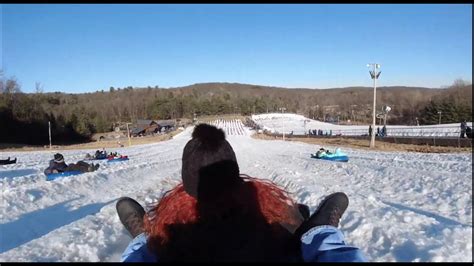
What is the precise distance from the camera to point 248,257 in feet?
6.08

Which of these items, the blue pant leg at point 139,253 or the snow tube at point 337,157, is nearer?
the blue pant leg at point 139,253

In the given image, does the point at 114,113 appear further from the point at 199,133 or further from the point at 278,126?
the point at 199,133

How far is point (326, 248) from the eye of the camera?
212cm

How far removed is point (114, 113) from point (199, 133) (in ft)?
423

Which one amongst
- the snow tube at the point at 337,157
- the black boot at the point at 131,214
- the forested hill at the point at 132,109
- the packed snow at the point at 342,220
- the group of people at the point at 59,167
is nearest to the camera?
the black boot at the point at 131,214

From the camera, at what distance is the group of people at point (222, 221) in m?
1.89

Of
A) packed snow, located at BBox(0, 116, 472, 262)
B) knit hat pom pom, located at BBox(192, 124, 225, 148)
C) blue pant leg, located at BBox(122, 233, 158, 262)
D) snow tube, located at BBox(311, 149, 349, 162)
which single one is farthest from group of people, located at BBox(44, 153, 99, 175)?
knit hat pom pom, located at BBox(192, 124, 225, 148)

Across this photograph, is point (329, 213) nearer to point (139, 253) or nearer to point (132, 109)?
point (139, 253)

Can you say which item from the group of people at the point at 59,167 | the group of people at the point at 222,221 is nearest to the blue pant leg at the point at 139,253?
the group of people at the point at 222,221

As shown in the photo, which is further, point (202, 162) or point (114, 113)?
point (114, 113)

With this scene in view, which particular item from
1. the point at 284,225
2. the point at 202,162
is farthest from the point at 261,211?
the point at 202,162

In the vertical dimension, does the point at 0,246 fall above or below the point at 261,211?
below

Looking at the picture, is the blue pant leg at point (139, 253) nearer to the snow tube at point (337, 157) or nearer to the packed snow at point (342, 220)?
the packed snow at point (342, 220)

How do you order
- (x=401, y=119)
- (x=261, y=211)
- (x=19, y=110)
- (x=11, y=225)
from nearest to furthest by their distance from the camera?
(x=261, y=211)
(x=11, y=225)
(x=19, y=110)
(x=401, y=119)
